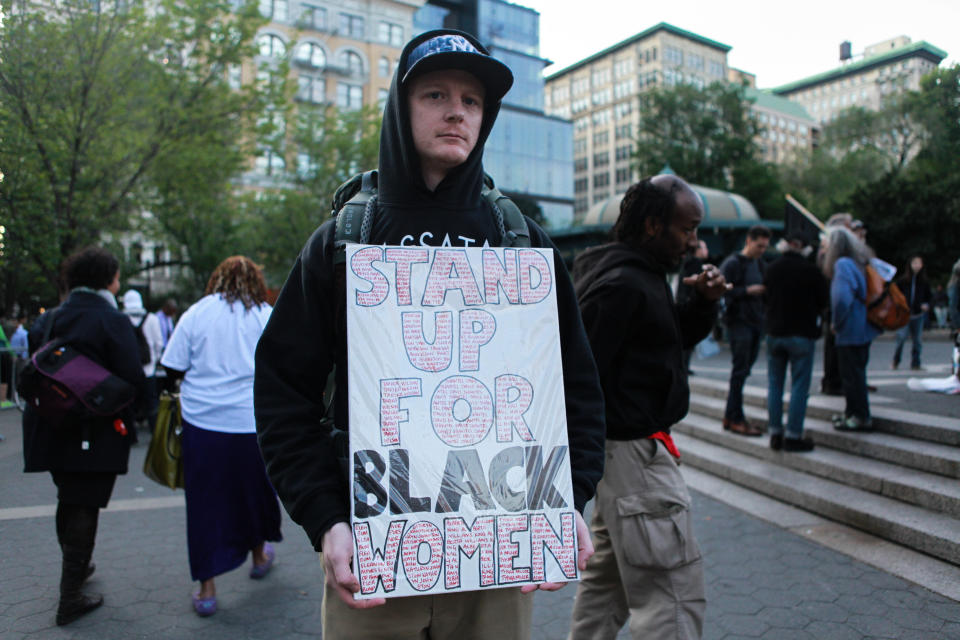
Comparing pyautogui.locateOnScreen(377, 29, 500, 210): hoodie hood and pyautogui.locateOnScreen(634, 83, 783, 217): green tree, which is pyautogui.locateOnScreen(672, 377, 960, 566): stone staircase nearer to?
pyautogui.locateOnScreen(377, 29, 500, 210): hoodie hood

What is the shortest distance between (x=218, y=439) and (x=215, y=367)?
41cm

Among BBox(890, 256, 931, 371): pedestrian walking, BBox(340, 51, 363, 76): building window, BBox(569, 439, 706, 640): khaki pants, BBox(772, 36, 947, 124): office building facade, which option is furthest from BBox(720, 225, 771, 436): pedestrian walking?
BBox(772, 36, 947, 124): office building facade

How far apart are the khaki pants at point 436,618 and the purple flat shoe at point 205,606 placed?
8.31ft

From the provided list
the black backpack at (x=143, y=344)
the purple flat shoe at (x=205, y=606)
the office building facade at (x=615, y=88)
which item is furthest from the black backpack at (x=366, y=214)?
the office building facade at (x=615, y=88)

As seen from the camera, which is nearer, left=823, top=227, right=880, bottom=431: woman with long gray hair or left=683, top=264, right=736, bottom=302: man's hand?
left=683, top=264, right=736, bottom=302: man's hand

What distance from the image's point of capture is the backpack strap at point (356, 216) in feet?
4.91

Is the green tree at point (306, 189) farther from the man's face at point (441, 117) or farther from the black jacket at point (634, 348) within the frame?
the man's face at point (441, 117)

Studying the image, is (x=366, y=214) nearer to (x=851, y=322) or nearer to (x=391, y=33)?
(x=851, y=322)

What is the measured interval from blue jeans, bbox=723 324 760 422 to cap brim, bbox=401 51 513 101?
19.5 ft

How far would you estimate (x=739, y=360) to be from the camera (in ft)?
23.0

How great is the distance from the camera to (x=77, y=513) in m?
3.61

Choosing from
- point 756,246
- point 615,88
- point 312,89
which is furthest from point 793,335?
point 615,88

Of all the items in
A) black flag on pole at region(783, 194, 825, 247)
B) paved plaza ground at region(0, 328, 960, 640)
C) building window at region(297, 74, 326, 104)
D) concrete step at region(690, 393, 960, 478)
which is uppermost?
building window at region(297, 74, 326, 104)

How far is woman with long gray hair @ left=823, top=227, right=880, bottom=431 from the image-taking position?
593 centimetres
